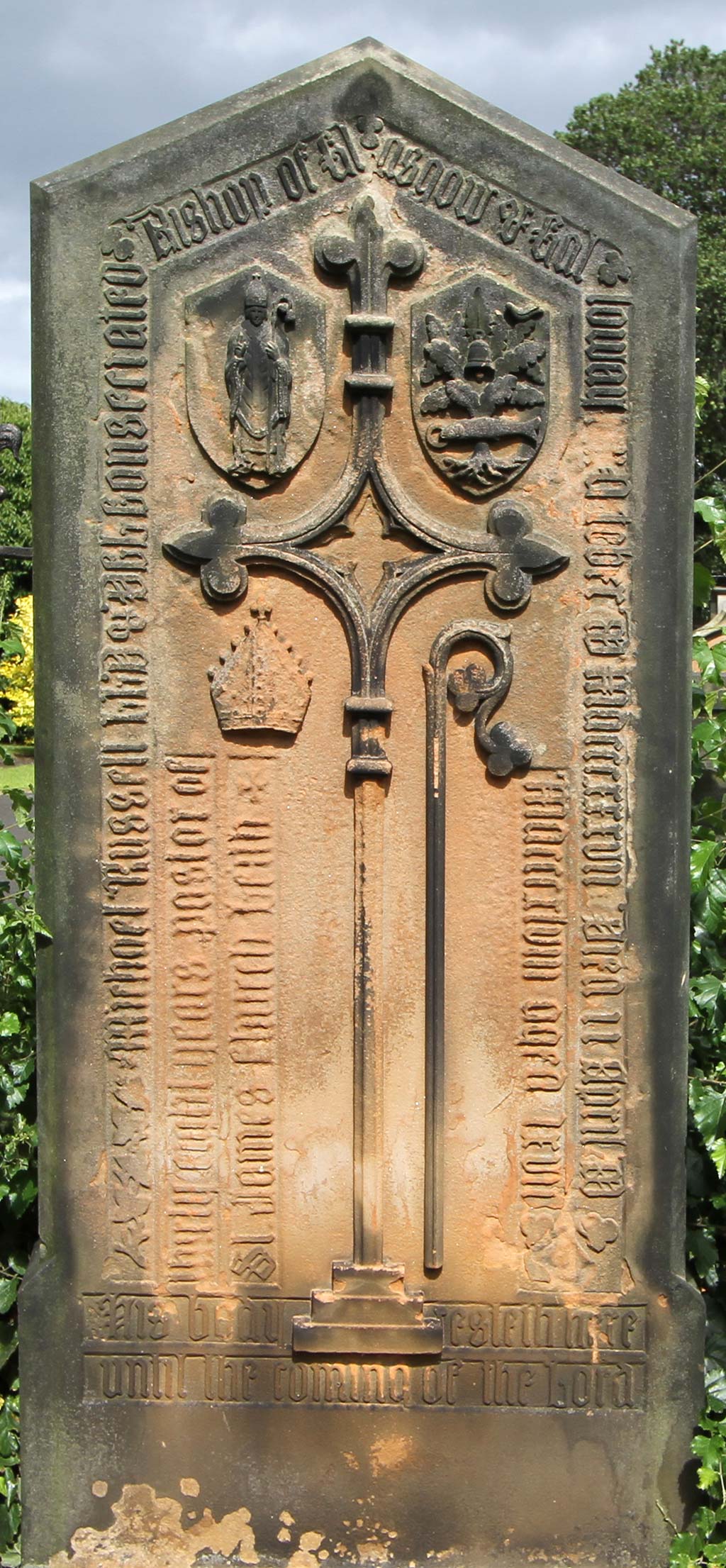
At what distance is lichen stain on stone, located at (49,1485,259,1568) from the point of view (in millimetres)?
3777

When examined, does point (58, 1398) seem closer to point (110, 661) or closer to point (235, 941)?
point (235, 941)

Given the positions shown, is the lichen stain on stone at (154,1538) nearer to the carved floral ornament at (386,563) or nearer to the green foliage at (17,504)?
the carved floral ornament at (386,563)

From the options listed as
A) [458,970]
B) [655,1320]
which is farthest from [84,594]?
[655,1320]

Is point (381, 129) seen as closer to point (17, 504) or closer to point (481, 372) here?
point (481, 372)

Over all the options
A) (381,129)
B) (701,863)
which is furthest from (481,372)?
(701,863)

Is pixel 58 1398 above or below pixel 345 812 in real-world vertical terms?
below

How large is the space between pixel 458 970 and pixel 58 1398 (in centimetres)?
168

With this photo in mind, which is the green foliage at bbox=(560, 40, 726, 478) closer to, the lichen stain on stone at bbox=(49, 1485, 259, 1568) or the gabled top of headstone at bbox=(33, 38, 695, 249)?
the gabled top of headstone at bbox=(33, 38, 695, 249)

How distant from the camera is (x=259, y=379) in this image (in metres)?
3.65

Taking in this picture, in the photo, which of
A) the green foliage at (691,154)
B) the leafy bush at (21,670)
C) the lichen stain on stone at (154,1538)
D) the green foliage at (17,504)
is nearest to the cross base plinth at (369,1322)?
the lichen stain on stone at (154,1538)

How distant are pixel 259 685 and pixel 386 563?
0.50 m

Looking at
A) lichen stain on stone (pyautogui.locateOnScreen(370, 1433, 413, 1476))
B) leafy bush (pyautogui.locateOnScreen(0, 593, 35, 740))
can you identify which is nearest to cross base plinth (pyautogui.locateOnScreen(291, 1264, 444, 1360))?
lichen stain on stone (pyautogui.locateOnScreen(370, 1433, 413, 1476))

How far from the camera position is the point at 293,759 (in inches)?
149

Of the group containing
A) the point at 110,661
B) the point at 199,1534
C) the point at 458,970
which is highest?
the point at 110,661
